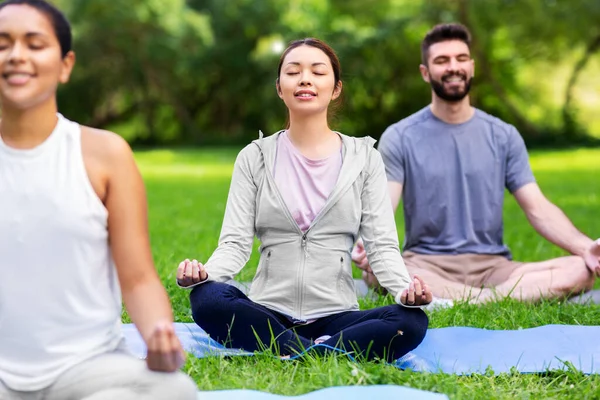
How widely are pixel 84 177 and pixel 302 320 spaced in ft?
5.11

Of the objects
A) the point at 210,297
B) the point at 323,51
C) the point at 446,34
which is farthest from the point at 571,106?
the point at 210,297

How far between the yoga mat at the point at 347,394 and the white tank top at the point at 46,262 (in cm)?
74

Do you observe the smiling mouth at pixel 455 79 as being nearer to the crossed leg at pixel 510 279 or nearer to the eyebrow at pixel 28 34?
the crossed leg at pixel 510 279

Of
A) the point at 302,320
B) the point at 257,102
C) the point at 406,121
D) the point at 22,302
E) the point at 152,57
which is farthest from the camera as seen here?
the point at 257,102

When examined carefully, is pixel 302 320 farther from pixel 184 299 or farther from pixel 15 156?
pixel 15 156

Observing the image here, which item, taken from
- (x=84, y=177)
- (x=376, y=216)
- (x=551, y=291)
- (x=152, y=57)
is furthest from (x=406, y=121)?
(x=152, y=57)

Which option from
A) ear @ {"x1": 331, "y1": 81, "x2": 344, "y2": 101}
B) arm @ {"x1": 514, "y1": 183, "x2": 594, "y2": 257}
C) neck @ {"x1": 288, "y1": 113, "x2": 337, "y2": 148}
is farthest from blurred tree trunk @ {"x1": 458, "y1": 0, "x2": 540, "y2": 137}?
neck @ {"x1": 288, "y1": 113, "x2": 337, "y2": 148}

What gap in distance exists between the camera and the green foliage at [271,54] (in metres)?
21.4

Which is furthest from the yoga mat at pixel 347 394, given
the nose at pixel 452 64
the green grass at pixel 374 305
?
the nose at pixel 452 64

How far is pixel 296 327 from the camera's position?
11.7 ft

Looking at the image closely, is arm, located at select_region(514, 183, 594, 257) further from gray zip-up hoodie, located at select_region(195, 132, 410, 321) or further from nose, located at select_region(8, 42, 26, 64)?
nose, located at select_region(8, 42, 26, 64)

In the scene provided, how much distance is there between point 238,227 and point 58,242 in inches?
58.7

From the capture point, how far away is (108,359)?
2227mm

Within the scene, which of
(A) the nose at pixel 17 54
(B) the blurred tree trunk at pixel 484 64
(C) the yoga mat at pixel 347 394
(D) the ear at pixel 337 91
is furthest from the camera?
(B) the blurred tree trunk at pixel 484 64
